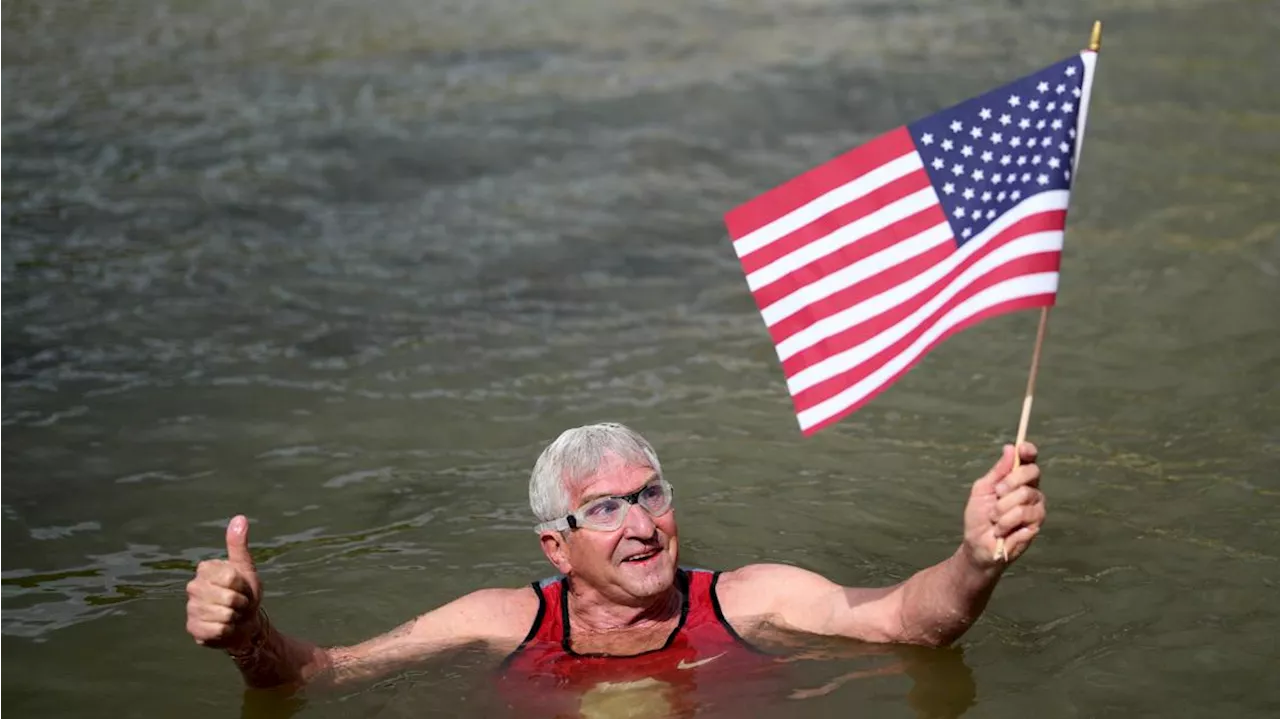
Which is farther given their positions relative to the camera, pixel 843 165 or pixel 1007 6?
pixel 1007 6

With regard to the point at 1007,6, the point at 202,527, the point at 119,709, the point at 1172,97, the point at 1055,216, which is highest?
the point at 1007,6

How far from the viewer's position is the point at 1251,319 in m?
10.3

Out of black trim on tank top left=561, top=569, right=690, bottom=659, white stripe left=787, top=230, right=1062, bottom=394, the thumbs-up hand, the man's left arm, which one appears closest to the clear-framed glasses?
black trim on tank top left=561, top=569, right=690, bottom=659

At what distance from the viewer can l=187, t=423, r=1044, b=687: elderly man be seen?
5.80 metres

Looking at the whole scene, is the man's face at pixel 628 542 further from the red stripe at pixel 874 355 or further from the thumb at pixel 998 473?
the thumb at pixel 998 473

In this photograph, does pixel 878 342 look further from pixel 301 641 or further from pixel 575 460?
pixel 301 641

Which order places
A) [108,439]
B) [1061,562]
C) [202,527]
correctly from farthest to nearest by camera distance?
[108,439] → [202,527] → [1061,562]

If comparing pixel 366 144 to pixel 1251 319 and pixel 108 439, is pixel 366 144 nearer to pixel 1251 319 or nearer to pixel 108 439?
pixel 108 439

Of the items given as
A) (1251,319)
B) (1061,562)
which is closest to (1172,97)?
(1251,319)

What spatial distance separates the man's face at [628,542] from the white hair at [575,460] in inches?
1.2

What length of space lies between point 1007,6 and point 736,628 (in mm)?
14026

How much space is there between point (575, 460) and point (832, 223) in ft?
4.45

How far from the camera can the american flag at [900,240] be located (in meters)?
5.30

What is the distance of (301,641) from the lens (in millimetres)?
5934
